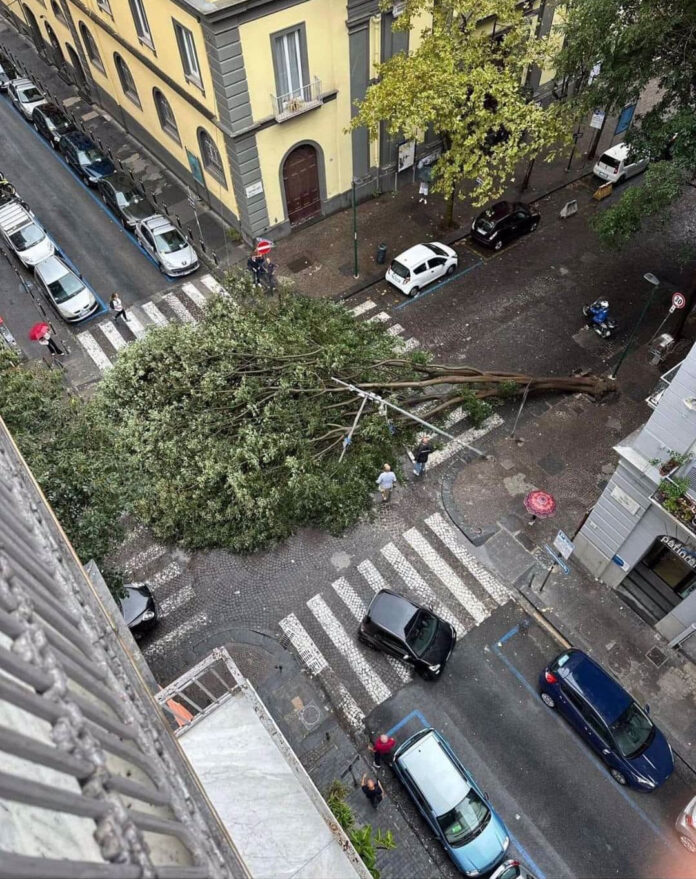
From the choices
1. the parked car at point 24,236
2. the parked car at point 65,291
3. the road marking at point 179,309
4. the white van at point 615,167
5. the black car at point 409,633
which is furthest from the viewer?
the white van at point 615,167

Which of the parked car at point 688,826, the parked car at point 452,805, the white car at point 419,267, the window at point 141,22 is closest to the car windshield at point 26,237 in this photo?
the window at point 141,22

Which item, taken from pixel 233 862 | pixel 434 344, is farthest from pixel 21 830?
pixel 434 344

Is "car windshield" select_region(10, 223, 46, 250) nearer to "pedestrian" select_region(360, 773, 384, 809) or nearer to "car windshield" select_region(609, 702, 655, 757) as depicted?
"pedestrian" select_region(360, 773, 384, 809)

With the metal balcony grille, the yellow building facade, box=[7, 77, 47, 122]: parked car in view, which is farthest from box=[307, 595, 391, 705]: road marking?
box=[7, 77, 47, 122]: parked car

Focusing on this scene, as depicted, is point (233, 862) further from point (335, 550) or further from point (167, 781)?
point (335, 550)

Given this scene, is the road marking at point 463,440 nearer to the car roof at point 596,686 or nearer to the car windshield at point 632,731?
the car roof at point 596,686

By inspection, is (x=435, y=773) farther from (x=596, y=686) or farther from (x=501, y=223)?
(x=501, y=223)
